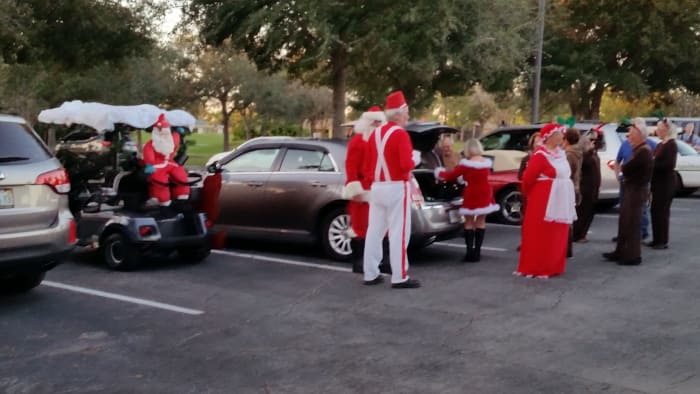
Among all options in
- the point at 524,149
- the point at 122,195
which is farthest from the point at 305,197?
the point at 524,149

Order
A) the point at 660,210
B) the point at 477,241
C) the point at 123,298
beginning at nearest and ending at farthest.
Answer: the point at 123,298, the point at 477,241, the point at 660,210

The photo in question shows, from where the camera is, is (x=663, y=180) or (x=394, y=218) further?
(x=663, y=180)

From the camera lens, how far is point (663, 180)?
403 inches

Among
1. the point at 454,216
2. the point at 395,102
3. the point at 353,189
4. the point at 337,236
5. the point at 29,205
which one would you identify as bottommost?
the point at 337,236

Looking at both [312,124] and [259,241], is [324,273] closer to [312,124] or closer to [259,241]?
[259,241]

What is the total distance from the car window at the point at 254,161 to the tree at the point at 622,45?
75.3ft

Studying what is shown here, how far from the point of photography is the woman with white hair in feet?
33.2

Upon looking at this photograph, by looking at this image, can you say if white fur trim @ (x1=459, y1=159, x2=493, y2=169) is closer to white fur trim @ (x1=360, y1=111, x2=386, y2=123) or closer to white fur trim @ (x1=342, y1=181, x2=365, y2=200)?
white fur trim @ (x1=360, y1=111, x2=386, y2=123)

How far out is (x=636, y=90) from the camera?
1217 inches

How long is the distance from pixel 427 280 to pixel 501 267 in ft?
4.17

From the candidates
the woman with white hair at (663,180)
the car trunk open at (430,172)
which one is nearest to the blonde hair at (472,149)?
the car trunk open at (430,172)

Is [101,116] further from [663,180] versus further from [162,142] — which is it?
[663,180]

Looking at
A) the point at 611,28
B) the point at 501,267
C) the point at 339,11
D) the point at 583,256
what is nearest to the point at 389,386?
the point at 501,267

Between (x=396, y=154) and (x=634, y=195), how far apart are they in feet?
11.8
